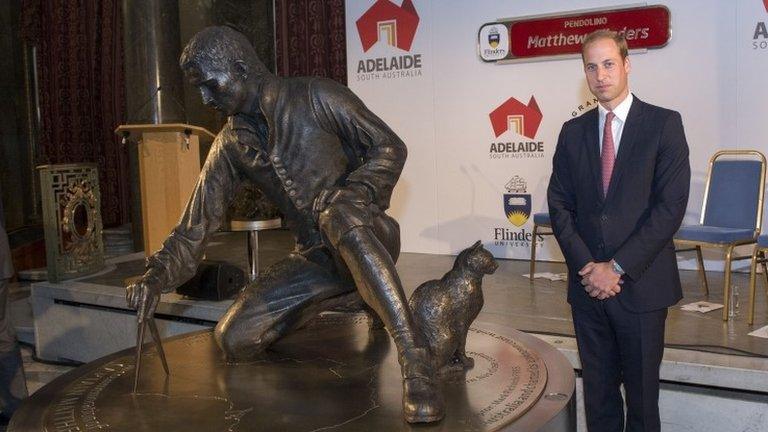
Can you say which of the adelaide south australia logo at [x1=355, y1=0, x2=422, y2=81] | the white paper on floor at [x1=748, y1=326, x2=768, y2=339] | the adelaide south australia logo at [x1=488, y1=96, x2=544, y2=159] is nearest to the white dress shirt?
the white paper on floor at [x1=748, y1=326, x2=768, y2=339]

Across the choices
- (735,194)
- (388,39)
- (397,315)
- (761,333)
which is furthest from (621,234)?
(388,39)

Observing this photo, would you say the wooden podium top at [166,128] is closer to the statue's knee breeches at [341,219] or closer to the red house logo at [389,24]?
the red house logo at [389,24]

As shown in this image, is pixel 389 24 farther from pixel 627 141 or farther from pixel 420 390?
pixel 420 390

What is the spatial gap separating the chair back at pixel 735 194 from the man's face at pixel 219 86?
10.3ft

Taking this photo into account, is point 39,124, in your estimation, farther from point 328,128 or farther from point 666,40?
point 328,128

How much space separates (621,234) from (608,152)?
0.26m

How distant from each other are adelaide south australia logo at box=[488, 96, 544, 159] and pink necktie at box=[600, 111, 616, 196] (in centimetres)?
345

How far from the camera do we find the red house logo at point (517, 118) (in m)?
6.04

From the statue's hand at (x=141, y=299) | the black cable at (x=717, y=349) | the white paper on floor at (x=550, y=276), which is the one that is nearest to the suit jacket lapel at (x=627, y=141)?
the black cable at (x=717, y=349)

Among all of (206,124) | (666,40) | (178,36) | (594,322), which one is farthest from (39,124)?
(594,322)

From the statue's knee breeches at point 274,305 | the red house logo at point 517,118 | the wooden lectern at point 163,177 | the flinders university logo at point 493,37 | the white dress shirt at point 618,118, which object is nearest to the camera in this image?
the statue's knee breeches at point 274,305

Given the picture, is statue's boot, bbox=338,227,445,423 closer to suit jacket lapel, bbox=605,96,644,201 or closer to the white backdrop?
suit jacket lapel, bbox=605,96,644,201

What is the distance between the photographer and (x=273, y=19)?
824cm

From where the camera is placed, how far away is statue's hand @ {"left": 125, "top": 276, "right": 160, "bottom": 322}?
2.19 meters
